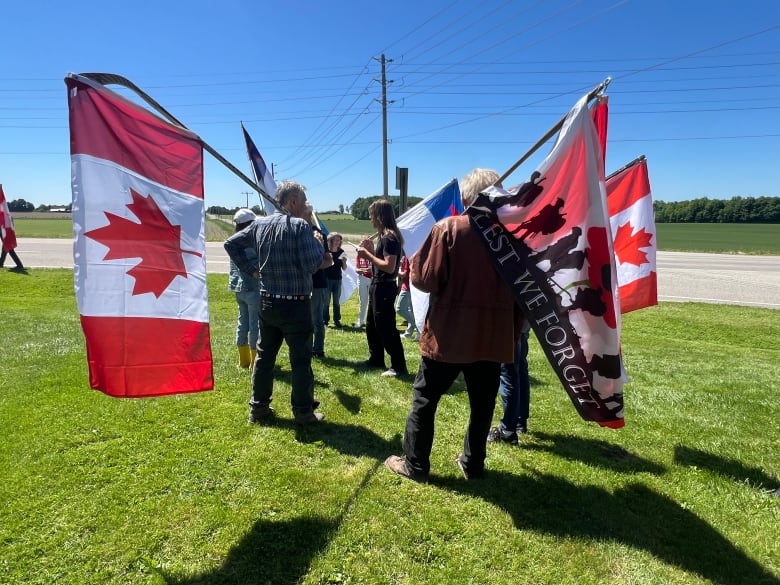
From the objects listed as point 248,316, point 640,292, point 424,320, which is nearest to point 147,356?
point 424,320

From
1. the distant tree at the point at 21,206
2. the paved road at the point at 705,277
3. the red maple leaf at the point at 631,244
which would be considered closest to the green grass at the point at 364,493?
the red maple leaf at the point at 631,244

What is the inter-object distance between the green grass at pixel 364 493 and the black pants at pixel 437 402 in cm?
19

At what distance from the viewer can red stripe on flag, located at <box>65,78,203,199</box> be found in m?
2.78

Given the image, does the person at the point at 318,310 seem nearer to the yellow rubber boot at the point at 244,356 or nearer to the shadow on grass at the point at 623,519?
the yellow rubber boot at the point at 244,356

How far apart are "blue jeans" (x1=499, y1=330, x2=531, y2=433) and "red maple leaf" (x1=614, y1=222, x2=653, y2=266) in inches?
66.3

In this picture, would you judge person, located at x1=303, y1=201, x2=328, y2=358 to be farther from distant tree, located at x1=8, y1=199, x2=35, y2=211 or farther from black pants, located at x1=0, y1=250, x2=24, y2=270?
distant tree, located at x1=8, y1=199, x2=35, y2=211

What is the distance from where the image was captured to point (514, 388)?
3920 mm

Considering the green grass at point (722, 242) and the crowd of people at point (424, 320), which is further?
the green grass at point (722, 242)

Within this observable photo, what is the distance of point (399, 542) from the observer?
2803 millimetres

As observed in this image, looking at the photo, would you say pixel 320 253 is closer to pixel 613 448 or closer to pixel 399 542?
pixel 399 542

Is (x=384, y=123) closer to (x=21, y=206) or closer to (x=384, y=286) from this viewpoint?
(x=384, y=286)

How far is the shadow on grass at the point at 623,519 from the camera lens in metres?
2.70

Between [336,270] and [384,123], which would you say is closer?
[336,270]

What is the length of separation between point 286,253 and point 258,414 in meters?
1.55
